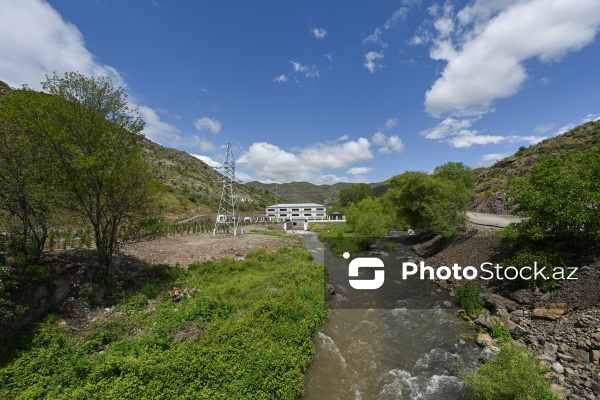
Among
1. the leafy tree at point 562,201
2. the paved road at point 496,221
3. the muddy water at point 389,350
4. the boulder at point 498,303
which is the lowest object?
the muddy water at point 389,350

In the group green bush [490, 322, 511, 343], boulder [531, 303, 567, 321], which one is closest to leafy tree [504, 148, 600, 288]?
boulder [531, 303, 567, 321]

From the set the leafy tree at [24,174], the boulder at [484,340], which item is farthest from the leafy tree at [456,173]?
the leafy tree at [24,174]

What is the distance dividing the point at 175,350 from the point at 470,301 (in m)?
17.4

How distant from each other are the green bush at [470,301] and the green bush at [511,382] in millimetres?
7241

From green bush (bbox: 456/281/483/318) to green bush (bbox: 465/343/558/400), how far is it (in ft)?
23.8

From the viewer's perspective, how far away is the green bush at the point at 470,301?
53.6 ft

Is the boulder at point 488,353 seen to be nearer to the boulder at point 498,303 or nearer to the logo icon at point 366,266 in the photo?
the boulder at point 498,303

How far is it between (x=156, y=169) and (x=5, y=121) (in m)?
6.82

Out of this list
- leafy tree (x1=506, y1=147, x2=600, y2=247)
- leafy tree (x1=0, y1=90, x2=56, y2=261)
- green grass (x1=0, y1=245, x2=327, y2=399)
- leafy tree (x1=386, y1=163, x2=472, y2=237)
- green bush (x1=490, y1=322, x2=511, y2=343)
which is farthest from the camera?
leafy tree (x1=386, y1=163, x2=472, y2=237)

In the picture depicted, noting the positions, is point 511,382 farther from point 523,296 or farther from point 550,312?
point 523,296

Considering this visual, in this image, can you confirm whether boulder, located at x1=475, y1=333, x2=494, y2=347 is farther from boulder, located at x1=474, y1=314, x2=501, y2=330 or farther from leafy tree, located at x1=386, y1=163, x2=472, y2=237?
leafy tree, located at x1=386, y1=163, x2=472, y2=237

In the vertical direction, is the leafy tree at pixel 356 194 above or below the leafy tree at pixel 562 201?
above

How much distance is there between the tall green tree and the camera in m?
13.6

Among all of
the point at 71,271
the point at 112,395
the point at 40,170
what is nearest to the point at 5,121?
the point at 40,170
